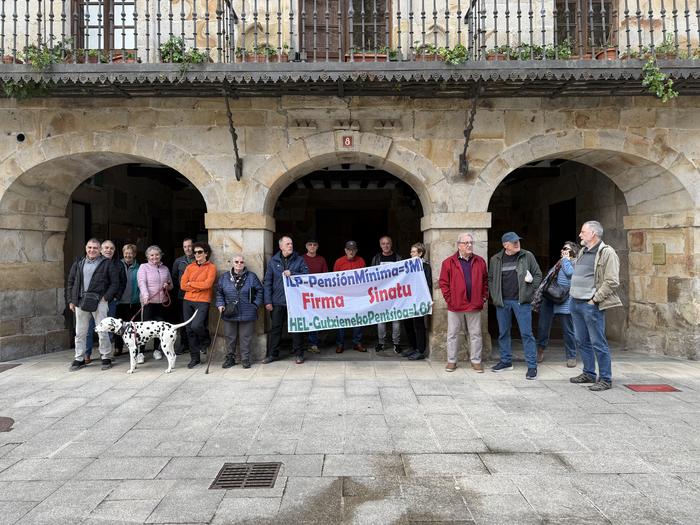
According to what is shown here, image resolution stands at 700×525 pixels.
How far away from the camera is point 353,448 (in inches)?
144

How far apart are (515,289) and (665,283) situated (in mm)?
2988

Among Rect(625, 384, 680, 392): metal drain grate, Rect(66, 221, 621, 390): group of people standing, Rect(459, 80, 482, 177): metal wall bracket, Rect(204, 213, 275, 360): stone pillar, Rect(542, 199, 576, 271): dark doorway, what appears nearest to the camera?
Rect(625, 384, 680, 392): metal drain grate

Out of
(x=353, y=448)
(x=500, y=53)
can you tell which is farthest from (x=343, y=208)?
(x=353, y=448)

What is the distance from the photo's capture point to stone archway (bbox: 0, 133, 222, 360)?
6.80 meters

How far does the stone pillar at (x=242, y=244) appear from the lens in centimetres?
684

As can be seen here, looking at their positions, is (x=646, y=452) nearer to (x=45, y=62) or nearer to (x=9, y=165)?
(x=45, y=62)

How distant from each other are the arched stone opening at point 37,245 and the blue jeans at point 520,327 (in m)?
4.72

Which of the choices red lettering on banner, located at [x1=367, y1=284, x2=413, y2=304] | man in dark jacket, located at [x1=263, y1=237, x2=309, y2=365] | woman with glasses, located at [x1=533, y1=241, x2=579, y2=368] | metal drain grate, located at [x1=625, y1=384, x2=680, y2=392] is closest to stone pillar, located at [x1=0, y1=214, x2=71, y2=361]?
man in dark jacket, located at [x1=263, y1=237, x2=309, y2=365]

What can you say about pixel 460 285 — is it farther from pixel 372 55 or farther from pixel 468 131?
pixel 372 55

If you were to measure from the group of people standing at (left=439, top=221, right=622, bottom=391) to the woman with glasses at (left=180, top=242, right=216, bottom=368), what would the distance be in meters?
3.27

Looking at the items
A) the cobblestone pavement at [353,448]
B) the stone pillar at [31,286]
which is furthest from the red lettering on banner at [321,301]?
the stone pillar at [31,286]

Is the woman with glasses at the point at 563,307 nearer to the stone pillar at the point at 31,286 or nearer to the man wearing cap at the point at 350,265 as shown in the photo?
the man wearing cap at the point at 350,265

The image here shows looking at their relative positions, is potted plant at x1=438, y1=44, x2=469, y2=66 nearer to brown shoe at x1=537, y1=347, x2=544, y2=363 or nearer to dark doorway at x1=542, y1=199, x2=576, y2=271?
brown shoe at x1=537, y1=347, x2=544, y2=363

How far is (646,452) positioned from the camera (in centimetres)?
353
